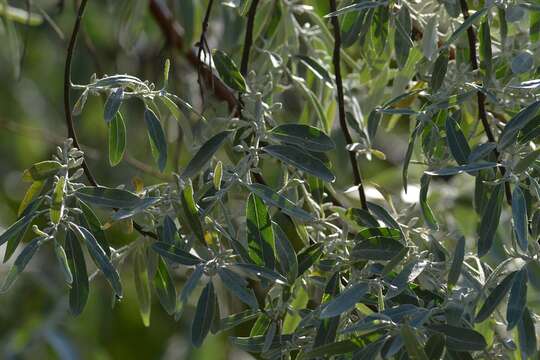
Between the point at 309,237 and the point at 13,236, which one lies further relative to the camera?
the point at 309,237

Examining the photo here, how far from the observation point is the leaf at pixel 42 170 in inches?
29.0

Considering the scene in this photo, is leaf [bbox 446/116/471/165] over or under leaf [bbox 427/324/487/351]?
over

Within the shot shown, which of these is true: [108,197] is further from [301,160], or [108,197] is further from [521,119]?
[521,119]

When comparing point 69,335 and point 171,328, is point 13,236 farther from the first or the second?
point 171,328

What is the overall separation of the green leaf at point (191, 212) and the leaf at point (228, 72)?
0.15m

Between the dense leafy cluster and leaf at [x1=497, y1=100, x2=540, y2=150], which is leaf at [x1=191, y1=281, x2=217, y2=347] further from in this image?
leaf at [x1=497, y1=100, x2=540, y2=150]

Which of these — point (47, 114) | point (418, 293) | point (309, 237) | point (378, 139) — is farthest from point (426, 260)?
point (47, 114)

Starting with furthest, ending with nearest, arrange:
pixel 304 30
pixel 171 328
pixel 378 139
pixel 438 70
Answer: pixel 378 139 < pixel 171 328 < pixel 304 30 < pixel 438 70

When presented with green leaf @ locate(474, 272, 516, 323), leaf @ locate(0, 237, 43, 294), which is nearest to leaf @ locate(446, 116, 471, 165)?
green leaf @ locate(474, 272, 516, 323)

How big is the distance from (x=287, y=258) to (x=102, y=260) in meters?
0.14

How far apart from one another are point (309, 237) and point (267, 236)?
0.13 metres

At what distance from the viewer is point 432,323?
0.70 metres

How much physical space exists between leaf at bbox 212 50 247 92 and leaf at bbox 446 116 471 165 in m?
0.18

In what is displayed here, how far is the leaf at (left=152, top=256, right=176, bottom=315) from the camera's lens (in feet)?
2.58
